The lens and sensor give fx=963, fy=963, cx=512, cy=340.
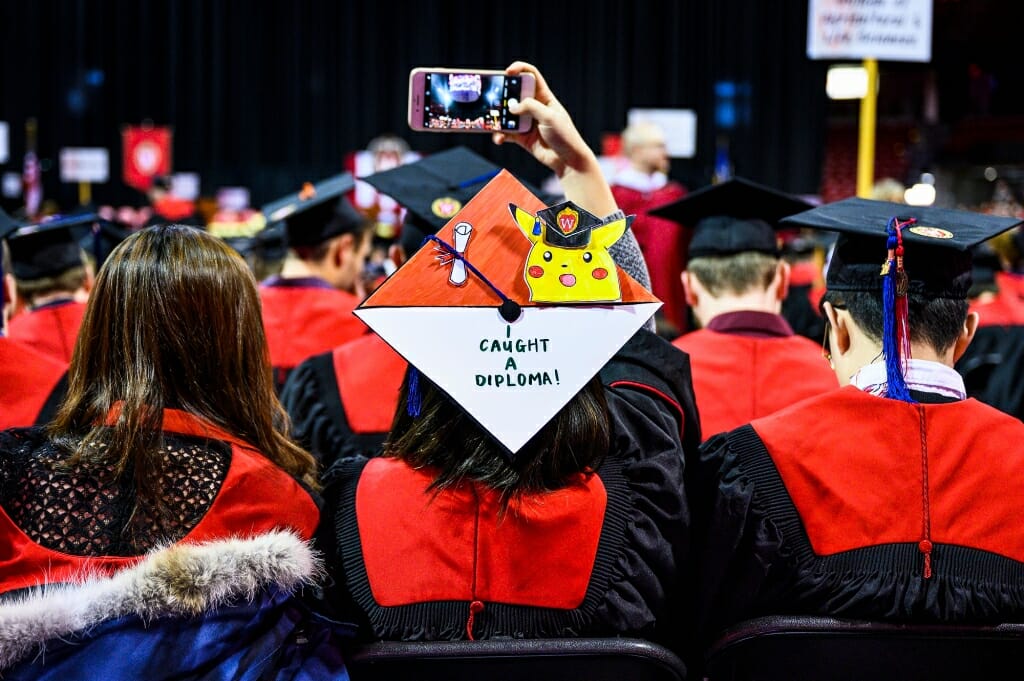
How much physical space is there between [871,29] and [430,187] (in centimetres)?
327

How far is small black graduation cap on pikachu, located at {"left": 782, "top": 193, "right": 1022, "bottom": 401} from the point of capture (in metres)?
1.73

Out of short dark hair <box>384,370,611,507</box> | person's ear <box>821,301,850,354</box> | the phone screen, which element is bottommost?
short dark hair <box>384,370,611,507</box>

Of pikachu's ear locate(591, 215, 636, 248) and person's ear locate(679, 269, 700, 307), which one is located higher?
pikachu's ear locate(591, 215, 636, 248)

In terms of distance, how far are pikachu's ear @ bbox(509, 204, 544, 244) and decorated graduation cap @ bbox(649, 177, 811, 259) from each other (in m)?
1.64

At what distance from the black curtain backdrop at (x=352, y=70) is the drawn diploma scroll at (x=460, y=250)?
1200cm

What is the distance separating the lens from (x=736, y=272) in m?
3.00

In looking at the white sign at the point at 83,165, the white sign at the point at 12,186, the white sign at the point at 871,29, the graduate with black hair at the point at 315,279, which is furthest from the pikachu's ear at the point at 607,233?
the white sign at the point at 12,186

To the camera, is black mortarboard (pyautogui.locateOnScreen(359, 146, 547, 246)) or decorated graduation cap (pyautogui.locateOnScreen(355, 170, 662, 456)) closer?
decorated graduation cap (pyautogui.locateOnScreen(355, 170, 662, 456))

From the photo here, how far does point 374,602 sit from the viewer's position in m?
1.56

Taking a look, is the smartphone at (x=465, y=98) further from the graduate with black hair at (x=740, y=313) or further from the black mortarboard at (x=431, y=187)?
the graduate with black hair at (x=740, y=313)

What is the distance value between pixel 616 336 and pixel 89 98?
14.6 meters

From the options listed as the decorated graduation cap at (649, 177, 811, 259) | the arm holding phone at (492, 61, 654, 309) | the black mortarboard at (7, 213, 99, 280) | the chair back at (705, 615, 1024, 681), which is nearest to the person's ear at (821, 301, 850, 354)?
the arm holding phone at (492, 61, 654, 309)

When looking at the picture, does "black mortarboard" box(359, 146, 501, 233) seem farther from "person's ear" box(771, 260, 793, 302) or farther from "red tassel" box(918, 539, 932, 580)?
"red tassel" box(918, 539, 932, 580)

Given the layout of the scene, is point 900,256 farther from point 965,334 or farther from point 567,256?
point 567,256
